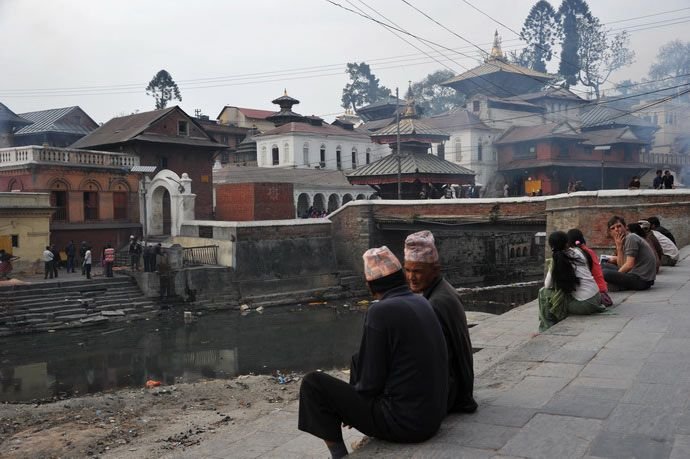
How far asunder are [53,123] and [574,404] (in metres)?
44.2

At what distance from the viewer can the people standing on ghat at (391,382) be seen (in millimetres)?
4180

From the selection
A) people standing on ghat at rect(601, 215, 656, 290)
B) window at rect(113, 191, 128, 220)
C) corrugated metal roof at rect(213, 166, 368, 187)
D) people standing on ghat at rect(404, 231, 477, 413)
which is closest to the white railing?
window at rect(113, 191, 128, 220)

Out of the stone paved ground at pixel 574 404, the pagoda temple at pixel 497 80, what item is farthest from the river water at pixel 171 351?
the pagoda temple at pixel 497 80

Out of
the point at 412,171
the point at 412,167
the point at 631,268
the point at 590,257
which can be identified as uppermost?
the point at 412,167

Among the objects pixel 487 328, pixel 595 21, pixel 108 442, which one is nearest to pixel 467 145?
pixel 595 21

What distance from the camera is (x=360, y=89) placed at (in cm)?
9025

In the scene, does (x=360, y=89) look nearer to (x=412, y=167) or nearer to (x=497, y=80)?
(x=497, y=80)

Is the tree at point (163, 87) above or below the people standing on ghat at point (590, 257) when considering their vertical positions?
above

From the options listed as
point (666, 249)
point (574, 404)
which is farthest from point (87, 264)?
point (574, 404)

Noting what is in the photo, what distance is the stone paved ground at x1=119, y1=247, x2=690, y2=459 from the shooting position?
14.0 feet

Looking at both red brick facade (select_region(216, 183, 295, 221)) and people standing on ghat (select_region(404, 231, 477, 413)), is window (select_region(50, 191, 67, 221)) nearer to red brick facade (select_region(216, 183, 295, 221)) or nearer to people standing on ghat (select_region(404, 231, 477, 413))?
red brick facade (select_region(216, 183, 295, 221))

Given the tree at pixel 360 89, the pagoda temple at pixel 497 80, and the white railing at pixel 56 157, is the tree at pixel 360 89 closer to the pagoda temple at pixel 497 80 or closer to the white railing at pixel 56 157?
the pagoda temple at pixel 497 80

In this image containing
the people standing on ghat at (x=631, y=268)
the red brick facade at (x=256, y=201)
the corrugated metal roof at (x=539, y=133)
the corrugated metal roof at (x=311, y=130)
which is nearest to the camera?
the people standing on ghat at (x=631, y=268)

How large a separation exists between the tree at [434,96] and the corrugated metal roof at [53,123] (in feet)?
171
